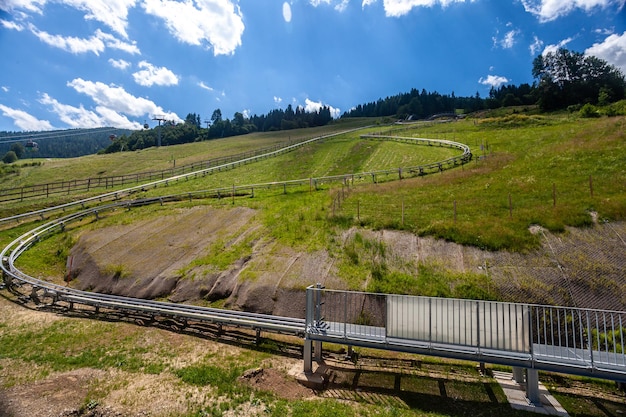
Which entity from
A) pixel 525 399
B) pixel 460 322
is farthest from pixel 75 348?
pixel 525 399

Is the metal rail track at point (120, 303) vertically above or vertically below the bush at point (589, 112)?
below

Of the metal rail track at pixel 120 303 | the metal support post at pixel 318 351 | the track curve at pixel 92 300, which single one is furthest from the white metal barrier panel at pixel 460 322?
the metal rail track at pixel 120 303

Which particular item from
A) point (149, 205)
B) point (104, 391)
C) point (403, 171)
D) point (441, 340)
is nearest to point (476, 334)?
point (441, 340)

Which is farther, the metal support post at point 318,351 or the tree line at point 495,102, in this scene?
the tree line at point 495,102

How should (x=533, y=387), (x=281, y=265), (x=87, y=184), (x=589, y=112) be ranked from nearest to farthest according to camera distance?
(x=533, y=387) → (x=281, y=265) → (x=87, y=184) → (x=589, y=112)

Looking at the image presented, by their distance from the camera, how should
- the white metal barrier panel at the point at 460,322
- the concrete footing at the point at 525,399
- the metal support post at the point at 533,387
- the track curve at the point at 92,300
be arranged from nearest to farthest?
the concrete footing at the point at 525,399 → the metal support post at the point at 533,387 → the white metal barrier panel at the point at 460,322 → the track curve at the point at 92,300

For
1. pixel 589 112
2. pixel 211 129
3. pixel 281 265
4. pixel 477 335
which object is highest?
pixel 211 129

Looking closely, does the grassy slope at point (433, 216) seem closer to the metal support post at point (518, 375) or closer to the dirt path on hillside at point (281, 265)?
the metal support post at point (518, 375)

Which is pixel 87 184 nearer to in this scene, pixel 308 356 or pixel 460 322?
pixel 308 356

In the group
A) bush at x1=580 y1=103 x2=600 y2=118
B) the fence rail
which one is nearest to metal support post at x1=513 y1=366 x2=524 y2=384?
the fence rail

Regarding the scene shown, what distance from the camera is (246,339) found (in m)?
14.3

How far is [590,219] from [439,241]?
769 cm

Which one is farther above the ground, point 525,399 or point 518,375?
point 518,375

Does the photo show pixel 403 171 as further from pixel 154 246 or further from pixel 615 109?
pixel 615 109
